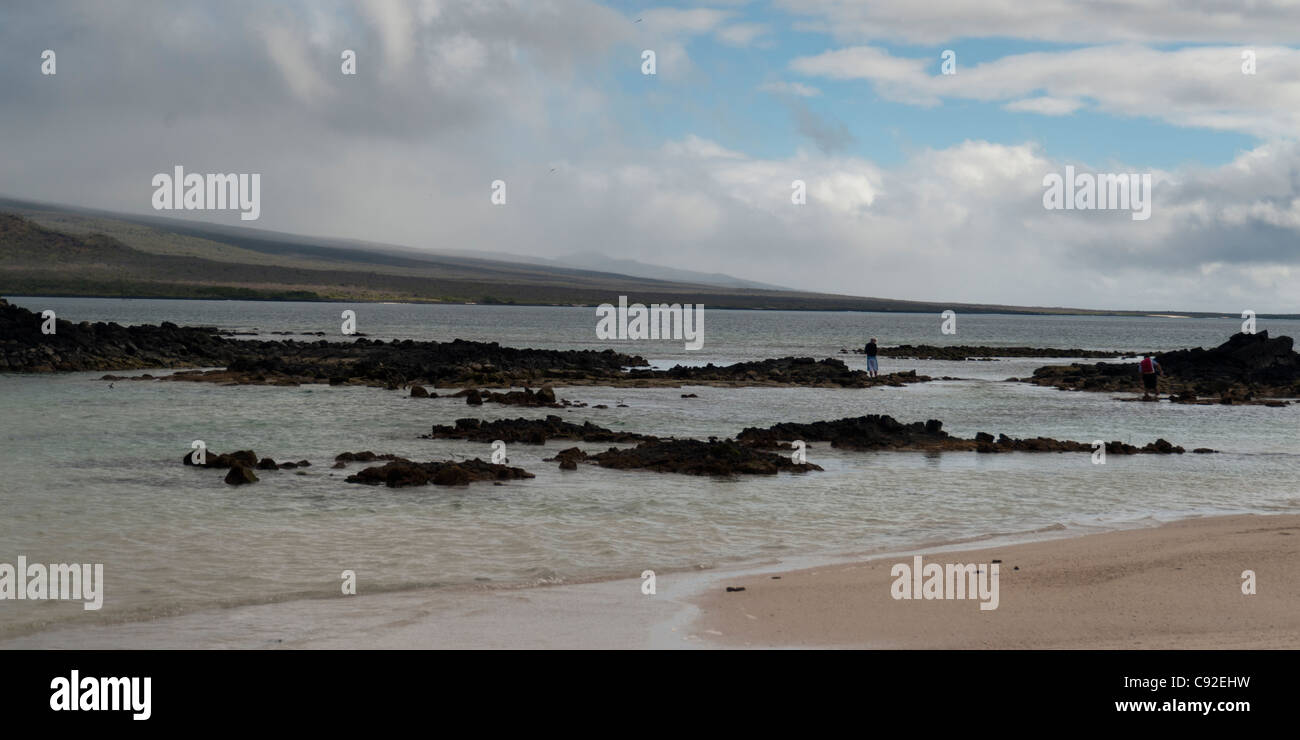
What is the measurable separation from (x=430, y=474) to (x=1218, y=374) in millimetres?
44479

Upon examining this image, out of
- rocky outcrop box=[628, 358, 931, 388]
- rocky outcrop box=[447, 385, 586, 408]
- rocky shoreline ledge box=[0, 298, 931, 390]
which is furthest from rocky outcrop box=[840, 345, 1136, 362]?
rocky outcrop box=[447, 385, 586, 408]

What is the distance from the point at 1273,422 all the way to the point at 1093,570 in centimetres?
2702

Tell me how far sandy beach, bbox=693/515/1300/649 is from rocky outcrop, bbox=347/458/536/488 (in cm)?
864

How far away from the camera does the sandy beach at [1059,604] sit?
9.48 meters

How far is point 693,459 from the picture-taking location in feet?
73.1

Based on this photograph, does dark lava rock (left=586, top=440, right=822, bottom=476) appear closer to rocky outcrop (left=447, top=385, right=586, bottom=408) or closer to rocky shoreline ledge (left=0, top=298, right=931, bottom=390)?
rocky outcrop (left=447, top=385, right=586, bottom=408)

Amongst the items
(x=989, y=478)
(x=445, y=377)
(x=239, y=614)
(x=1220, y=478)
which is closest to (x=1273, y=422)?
(x=1220, y=478)

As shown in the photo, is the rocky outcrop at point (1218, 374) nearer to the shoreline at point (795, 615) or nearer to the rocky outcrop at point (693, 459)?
the rocky outcrop at point (693, 459)

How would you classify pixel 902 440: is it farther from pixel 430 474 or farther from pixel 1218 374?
pixel 1218 374

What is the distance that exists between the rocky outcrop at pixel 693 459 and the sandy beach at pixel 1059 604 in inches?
311

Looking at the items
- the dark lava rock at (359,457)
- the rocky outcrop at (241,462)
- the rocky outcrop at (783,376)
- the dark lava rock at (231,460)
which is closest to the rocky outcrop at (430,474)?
the dark lava rock at (359,457)

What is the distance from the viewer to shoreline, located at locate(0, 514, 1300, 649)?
954cm

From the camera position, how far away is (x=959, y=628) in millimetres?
9891
